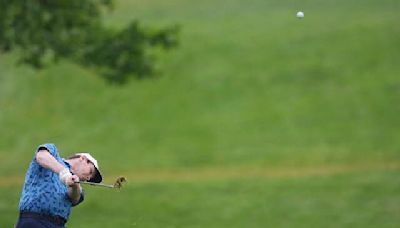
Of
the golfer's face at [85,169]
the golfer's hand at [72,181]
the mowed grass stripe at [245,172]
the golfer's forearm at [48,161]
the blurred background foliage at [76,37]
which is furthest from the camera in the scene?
the mowed grass stripe at [245,172]

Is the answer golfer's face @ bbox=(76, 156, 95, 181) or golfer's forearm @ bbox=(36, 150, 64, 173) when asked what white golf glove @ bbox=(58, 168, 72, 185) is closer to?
golfer's forearm @ bbox=(36, 150, 64, 173)

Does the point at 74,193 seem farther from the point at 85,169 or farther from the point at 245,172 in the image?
the point at 245,172

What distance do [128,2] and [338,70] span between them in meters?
18.0

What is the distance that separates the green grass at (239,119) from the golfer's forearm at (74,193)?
621 inches

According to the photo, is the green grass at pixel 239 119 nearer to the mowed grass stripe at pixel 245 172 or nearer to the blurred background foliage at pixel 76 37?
the mowed grass stripe at pixel 245 172

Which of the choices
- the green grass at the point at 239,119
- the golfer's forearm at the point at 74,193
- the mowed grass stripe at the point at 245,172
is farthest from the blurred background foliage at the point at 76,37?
the golfer's forearm at the point at 74,193

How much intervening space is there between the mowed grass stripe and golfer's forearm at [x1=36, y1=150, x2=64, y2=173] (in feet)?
84.6

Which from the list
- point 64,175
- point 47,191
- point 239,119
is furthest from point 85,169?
point 239,119

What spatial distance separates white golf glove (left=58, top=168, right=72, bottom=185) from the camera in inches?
371

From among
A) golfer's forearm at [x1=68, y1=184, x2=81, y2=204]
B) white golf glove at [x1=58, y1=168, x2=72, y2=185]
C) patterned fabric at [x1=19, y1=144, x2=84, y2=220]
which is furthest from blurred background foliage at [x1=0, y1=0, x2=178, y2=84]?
white golf glove at [x1=58, y1=168, x2=72, y2=185]

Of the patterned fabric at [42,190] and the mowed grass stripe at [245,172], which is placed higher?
the mowed grass stripe at [245,172]

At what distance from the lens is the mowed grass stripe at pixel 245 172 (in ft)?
120

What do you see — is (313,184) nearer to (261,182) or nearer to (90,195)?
(261,182)

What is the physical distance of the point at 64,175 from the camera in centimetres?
945
